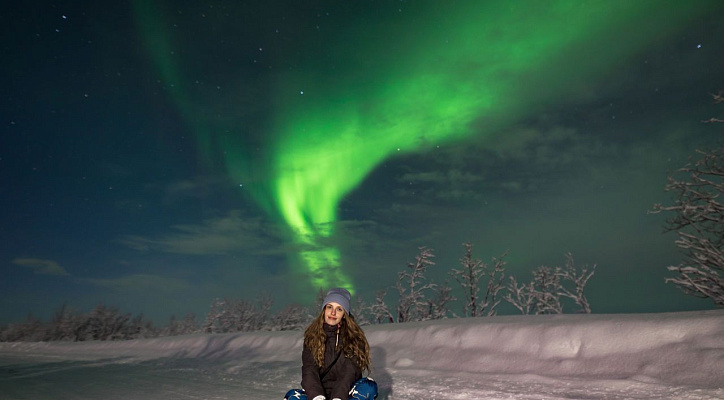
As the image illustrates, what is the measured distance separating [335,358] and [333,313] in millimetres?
426

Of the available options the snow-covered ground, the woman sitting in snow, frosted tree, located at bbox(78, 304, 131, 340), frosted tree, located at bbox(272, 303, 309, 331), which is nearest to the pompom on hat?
the woman sitting in snow

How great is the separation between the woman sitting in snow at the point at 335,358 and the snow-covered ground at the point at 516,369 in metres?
2.42

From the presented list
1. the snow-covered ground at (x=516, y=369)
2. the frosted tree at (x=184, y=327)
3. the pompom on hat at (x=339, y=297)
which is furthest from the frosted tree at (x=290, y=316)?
the pompom on hat at (x=339, y=297)

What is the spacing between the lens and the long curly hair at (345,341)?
3.59 meters

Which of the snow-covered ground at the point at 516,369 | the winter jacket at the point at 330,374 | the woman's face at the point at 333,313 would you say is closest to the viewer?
the winter jacket at the point at 330,374

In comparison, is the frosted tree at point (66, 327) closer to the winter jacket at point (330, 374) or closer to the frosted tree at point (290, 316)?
the frosted tree at point (290, 316)

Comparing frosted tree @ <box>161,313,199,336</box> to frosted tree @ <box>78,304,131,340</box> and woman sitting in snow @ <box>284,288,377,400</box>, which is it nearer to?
frosted tree @ <box>78,304,131,340</box>

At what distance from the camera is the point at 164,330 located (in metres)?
61.9

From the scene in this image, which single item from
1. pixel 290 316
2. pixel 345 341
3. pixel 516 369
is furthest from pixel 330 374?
pixel 290 316

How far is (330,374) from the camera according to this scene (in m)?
3.62

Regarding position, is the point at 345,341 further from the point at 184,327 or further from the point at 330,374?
the point at 184,327

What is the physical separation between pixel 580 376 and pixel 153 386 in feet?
25.7

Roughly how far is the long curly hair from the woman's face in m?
0.06

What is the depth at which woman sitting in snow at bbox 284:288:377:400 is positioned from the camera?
3.30 meters
